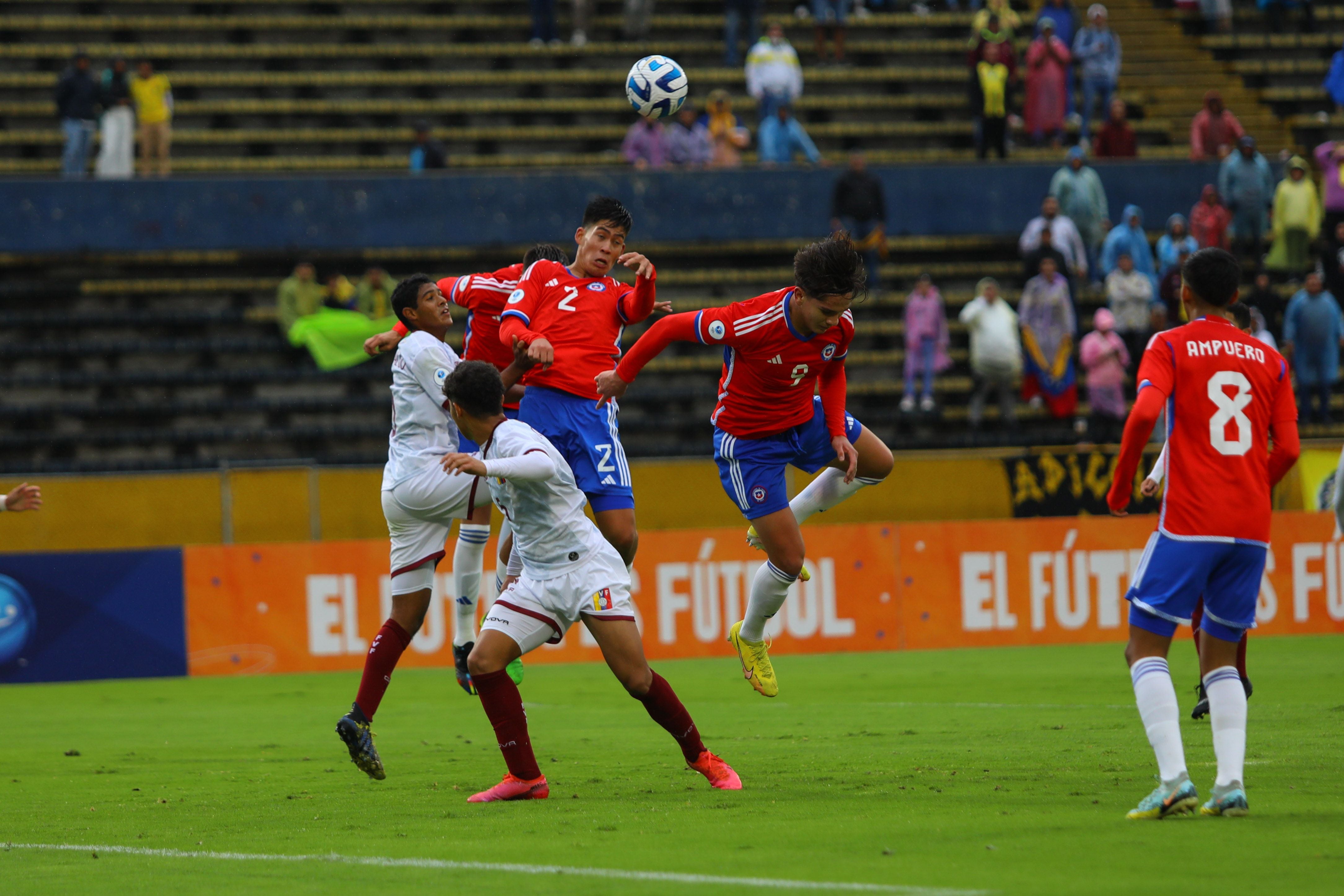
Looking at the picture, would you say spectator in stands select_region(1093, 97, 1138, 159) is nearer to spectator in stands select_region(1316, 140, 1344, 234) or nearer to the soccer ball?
spectator in stands select_region(1316, 140, 1344, 234)

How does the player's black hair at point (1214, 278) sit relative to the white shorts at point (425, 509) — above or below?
above

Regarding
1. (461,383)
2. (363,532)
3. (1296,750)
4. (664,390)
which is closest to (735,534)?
(363,532)

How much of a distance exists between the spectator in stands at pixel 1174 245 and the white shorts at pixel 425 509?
1577cm

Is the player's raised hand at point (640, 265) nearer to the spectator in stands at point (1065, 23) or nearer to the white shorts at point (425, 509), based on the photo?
the white shorts at point (425, 509)

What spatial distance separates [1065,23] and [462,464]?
2268 centimetres

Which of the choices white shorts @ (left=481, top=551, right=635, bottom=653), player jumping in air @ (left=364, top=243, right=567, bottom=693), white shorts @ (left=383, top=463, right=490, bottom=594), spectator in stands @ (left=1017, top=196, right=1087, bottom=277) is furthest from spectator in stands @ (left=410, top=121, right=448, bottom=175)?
white shorts @ (left=481, top=551, right=635, bottom=653)

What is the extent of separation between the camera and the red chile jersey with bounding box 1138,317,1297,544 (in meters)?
7.06

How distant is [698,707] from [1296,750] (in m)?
Result: 4.96

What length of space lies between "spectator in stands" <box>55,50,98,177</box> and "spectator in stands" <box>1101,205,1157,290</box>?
1411 cm

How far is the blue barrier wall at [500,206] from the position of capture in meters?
23.2

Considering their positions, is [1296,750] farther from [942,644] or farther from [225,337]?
[225,337]

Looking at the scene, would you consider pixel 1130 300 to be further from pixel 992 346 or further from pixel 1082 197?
pixel 1082 197

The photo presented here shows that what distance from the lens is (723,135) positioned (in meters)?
25.2

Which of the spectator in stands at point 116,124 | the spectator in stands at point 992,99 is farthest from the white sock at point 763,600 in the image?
the spectator in stands at point 992,99
